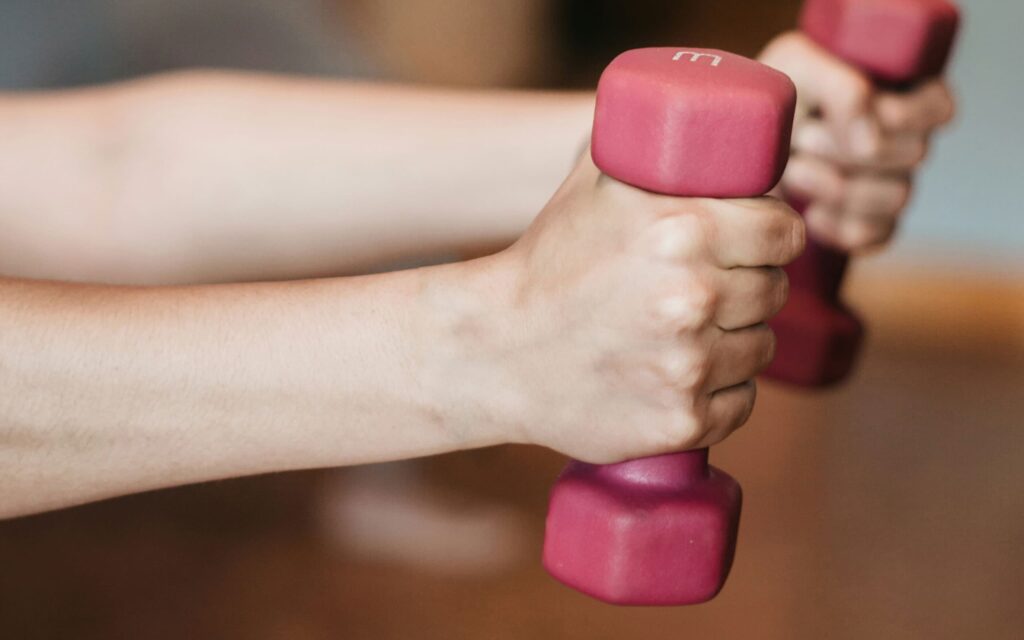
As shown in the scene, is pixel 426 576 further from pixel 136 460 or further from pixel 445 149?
pixel 136 460

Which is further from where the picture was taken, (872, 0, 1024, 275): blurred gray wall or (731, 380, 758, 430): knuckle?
(872, 0, 1024, 275): blurred gray wall

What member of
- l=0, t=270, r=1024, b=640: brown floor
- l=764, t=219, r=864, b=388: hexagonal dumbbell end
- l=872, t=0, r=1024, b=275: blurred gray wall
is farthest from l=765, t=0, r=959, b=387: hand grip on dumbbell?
l=872, t=0, r=1024, b=275: blurred gray wall

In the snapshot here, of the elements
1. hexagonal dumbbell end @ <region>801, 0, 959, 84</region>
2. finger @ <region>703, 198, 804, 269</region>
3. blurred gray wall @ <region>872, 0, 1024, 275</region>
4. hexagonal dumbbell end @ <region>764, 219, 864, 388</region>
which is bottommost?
blurred gray wall @ <region>872, 0, 1024, 275</region>

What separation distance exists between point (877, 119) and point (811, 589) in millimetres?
619

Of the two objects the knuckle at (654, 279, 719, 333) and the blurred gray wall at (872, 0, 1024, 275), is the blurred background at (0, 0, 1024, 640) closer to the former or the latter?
the blurred gray wall at (872, 0, 1024, 275)

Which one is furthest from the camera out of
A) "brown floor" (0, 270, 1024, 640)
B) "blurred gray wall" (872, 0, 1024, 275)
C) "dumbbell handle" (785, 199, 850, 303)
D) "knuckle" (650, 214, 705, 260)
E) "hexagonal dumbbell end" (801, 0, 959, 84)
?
"blurred gray wall" (872, 0, 1024, 275)

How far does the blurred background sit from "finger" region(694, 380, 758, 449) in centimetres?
65

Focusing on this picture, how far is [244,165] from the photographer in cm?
101

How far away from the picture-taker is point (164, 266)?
1045 millimetres

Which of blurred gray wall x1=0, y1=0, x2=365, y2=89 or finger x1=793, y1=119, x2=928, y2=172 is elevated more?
finger x1=793, y1=119, x2=928, y2=172

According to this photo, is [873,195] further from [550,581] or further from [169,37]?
[169,37]

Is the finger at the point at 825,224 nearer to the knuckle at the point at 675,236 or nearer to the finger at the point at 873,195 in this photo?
the finger at the point at 873,195

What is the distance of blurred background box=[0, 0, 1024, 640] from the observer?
4.14 ft

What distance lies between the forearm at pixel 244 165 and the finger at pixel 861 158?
192 millimetres
